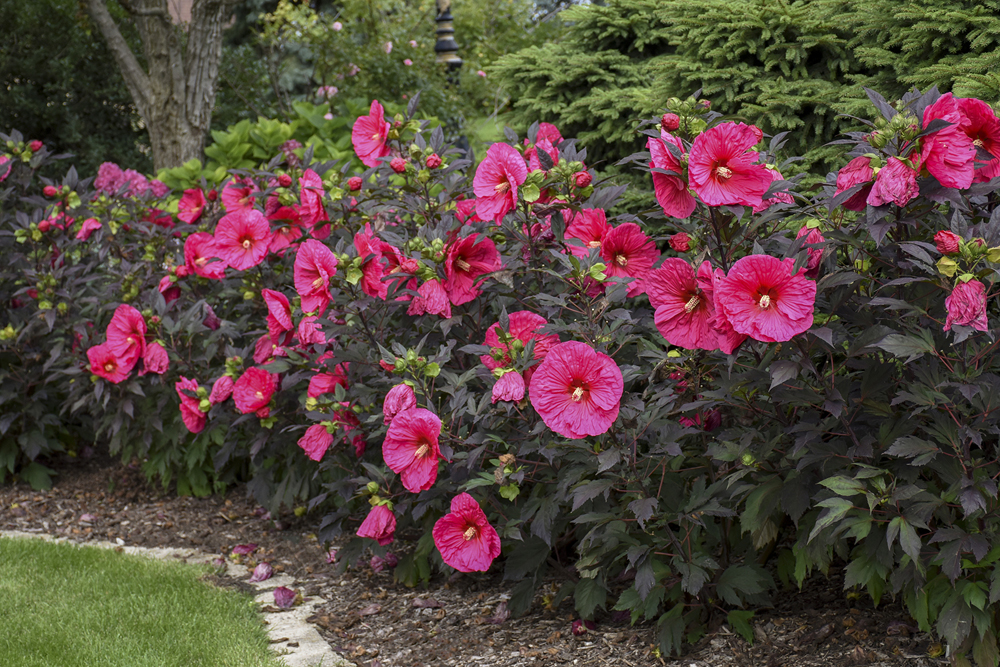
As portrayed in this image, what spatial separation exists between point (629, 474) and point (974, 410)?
79 centimetres

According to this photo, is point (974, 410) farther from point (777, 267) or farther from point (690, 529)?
point (690, 529)

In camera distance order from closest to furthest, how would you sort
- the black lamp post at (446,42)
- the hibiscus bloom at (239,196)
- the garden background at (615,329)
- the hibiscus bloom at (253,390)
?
the garden background at (615,329) < the hibiscus bloom at (253,390) < the hibiscus bloom at (239,196) < the black lamp post at (446,42)

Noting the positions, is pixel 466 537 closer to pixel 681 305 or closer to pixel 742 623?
pixel 742 623

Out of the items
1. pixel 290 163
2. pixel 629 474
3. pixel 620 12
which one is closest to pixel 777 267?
pixel 629 474

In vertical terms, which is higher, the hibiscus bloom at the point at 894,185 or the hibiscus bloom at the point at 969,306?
the hibiscus bloom at the point at 894,185

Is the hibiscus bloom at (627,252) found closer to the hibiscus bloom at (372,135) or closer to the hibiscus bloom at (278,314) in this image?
the hibiscus bloom at (372,135)

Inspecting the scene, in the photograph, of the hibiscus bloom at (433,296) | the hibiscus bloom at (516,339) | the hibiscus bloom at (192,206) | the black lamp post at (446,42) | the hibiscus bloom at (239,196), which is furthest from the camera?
the black lamp post at (446,42)

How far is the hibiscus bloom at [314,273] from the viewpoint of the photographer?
8.07 feet

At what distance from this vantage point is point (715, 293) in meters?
1.73

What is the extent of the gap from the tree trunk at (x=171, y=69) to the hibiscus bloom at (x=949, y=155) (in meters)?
5.55

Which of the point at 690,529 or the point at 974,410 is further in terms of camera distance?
the point at 690,529

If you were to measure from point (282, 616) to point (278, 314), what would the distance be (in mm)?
1006

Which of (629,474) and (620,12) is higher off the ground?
(620,12)

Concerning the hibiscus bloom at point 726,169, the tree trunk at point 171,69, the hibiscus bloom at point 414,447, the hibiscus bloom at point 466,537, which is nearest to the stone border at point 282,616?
the hibiscus bloom at point 466,537
